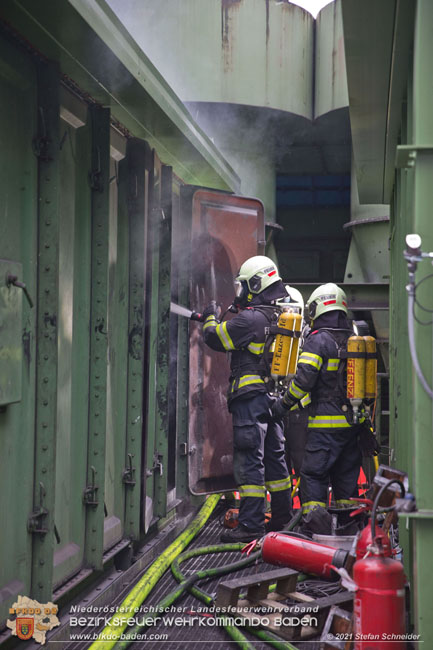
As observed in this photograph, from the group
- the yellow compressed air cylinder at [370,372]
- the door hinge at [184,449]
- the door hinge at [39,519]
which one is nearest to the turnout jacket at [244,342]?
the door hinge at [184,449]

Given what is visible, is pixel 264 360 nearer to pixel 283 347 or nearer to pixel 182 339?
pixel 283 347

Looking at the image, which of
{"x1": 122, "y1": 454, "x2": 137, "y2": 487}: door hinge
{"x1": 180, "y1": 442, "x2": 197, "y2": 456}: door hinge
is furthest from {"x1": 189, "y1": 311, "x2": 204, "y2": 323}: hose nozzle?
{"x1": 122, "y1": 454, "x2": 137, "y2": 487}: door hinge

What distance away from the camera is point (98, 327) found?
13.9ft

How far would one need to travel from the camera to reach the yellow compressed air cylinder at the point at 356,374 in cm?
546

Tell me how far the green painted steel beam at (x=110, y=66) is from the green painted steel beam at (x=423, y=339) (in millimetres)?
1422

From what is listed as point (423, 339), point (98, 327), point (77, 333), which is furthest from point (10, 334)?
point (423, 339)

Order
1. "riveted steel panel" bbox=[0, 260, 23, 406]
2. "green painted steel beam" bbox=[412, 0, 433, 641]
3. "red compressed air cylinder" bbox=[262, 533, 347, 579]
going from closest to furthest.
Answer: "green painted steel beam" bbox=[412, 0, 433, 641] < "riveted steel panel" bbox=[0, 260, 23, 406] < "red compressed air cylinder" bbox=[262, 533, 347, 579]

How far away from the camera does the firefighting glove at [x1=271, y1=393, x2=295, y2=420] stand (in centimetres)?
571

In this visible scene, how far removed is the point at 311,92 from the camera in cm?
943

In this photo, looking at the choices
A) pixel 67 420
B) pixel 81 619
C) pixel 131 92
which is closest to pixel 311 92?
pixel 131 92

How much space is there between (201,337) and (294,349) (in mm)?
1052

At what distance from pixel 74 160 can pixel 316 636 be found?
112 inches

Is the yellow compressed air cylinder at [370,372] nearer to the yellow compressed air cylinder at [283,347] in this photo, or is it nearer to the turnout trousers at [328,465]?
the turnout trousers at [328,465]

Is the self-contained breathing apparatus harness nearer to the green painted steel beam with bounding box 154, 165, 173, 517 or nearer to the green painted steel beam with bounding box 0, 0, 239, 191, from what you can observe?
the green painted steel beam with bounding box 154, 165, 173, 517
